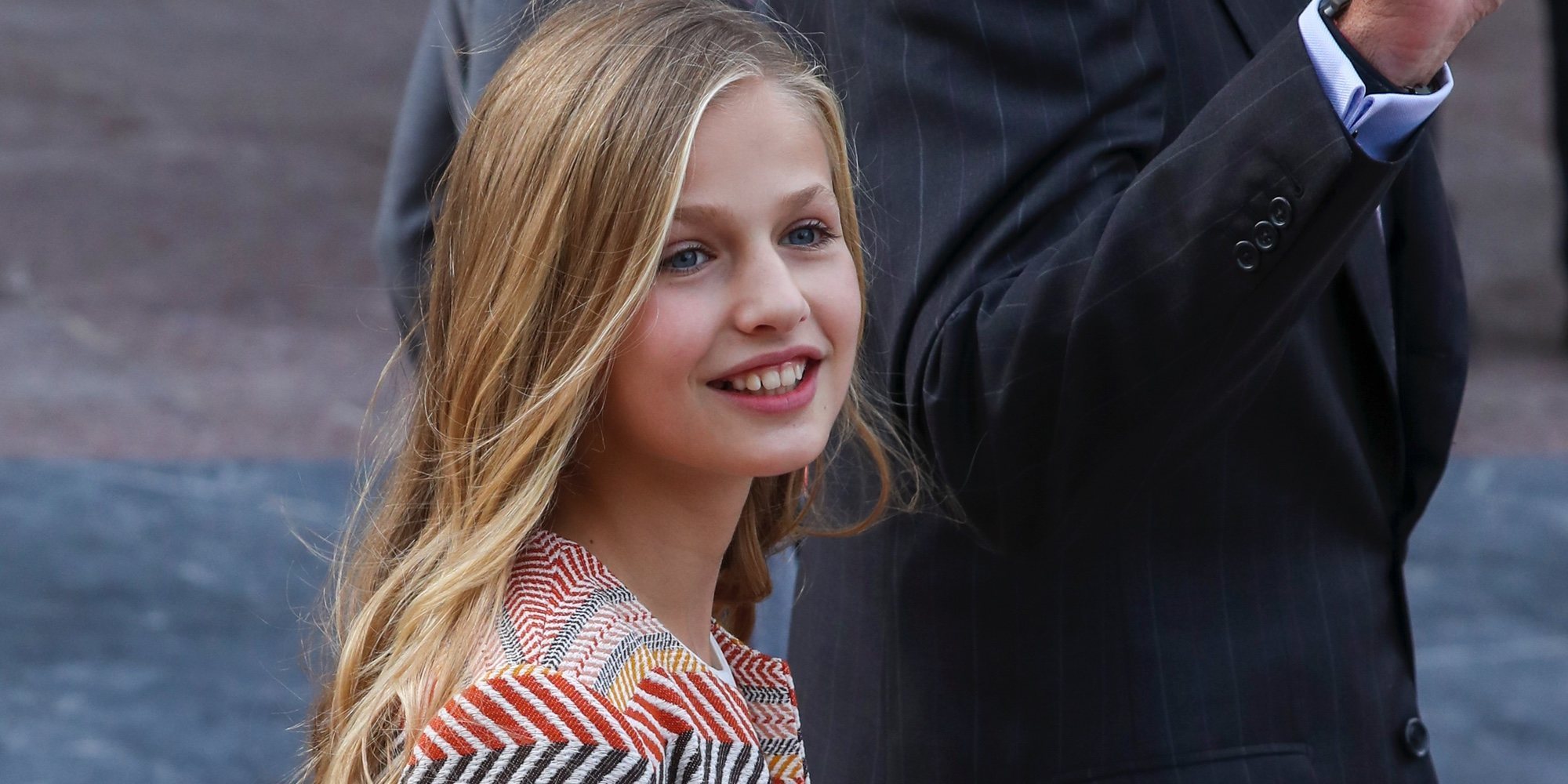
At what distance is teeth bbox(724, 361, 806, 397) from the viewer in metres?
1.23

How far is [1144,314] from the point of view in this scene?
1240mm

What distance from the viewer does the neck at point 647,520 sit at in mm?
1288

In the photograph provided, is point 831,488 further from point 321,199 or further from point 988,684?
point 321,199

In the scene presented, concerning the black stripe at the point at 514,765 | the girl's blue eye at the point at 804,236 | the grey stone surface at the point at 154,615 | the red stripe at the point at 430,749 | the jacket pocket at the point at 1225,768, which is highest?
the girl's blue eye at the point at 804,236

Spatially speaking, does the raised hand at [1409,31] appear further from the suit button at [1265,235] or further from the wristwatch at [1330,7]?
the suit button at [1265,235]

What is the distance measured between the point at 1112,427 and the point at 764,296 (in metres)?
0.29

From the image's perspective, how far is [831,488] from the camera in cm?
164

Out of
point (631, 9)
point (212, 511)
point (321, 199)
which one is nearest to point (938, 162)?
point (631, 9)

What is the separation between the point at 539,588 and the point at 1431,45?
2.29 feet

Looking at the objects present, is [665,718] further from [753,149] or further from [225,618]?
[225,618]

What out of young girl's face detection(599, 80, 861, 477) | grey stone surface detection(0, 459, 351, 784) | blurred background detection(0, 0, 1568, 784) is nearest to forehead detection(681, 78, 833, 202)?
young girl's face detection(599, 80, 861, 477)

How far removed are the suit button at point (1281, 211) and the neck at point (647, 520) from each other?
1.44ft

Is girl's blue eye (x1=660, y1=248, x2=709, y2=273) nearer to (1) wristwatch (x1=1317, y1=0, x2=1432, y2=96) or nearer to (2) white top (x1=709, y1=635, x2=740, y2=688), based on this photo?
(2) white top (x1=709, y1=635, x2=740, y2=688)

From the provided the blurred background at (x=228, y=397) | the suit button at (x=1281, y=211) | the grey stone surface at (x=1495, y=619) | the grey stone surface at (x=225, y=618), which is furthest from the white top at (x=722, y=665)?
the grey stone surface at (x=1495, y=619)
